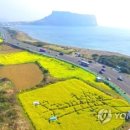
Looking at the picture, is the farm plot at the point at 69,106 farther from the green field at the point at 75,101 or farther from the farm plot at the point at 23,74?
the farm plot at the point at 23,74

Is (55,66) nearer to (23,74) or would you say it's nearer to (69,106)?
(23,74)

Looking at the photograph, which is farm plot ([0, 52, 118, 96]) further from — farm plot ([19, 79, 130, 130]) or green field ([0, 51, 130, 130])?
farm plot ([19, 79, 130, 130])

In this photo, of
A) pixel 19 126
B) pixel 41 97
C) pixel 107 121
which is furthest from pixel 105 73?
pixel 19 126

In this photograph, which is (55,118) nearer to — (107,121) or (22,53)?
(107,121)

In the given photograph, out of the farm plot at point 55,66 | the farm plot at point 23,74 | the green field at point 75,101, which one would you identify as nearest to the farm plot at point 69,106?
the green field at point 75,101

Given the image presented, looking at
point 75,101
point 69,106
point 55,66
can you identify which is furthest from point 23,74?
point 69,106

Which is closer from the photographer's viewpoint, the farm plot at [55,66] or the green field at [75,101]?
the green field at [75,101]

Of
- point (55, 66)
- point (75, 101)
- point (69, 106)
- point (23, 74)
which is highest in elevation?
point (75, 101)
